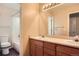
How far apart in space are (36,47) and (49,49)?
0.81 meters

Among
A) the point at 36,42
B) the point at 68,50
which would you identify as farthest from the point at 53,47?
the point at 36,42

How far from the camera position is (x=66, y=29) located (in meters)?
3.14

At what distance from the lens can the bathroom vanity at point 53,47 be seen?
6.90ft

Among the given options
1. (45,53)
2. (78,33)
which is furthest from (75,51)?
(45,53)

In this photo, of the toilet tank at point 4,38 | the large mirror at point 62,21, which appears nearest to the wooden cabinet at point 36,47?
the large mirror at point 62,21

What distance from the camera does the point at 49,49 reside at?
2.84m

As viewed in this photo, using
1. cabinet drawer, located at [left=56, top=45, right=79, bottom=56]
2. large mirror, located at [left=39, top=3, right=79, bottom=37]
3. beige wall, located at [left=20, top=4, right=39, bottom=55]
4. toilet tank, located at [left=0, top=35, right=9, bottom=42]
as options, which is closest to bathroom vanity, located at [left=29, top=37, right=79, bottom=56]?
cabinet drawer, located at [left=56, top=45, right=79, bottom=56]

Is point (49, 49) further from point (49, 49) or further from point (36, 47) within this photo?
point (36, 47)

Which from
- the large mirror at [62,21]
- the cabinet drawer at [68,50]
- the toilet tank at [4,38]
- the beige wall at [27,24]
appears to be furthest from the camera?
the toilet tank at [4,38]

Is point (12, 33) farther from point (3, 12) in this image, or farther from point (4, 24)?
point (3, 12)

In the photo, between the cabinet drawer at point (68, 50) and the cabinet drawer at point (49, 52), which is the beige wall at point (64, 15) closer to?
the cabinet drawer at point (49, 52)

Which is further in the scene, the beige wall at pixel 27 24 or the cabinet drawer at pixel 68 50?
the beige wall at pixel 27 24

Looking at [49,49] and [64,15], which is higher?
[64,15]

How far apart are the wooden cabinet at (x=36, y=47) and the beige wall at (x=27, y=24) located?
227mm
